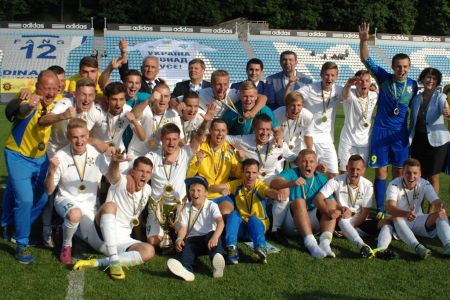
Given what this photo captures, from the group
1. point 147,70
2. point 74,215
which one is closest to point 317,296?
point 74,215

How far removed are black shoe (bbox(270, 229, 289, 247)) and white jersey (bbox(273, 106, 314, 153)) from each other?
3.53ft

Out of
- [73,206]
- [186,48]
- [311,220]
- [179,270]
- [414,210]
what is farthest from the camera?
[186,48]

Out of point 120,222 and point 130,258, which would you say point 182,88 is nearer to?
point 120,222

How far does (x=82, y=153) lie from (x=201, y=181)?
46.5 inches

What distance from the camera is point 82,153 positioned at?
4.73 m

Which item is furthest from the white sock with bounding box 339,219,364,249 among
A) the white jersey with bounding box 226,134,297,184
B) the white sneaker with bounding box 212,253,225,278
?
the white sneaker with bounding box 212,253,225,278

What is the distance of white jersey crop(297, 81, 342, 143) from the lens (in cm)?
621

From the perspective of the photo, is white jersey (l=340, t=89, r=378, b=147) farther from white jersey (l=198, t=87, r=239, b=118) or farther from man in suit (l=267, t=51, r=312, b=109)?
white jersey (l=198, t=87, r=239, b=118)

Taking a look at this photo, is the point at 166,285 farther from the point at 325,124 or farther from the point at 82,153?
the point at 325,124

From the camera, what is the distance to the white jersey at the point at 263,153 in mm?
5418

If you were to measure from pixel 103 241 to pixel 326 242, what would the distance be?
7.00 feet

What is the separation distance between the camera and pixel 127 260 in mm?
4324

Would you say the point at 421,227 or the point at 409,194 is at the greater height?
the point at 409,194

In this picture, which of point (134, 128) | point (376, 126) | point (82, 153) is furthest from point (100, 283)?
point (376, 126)
